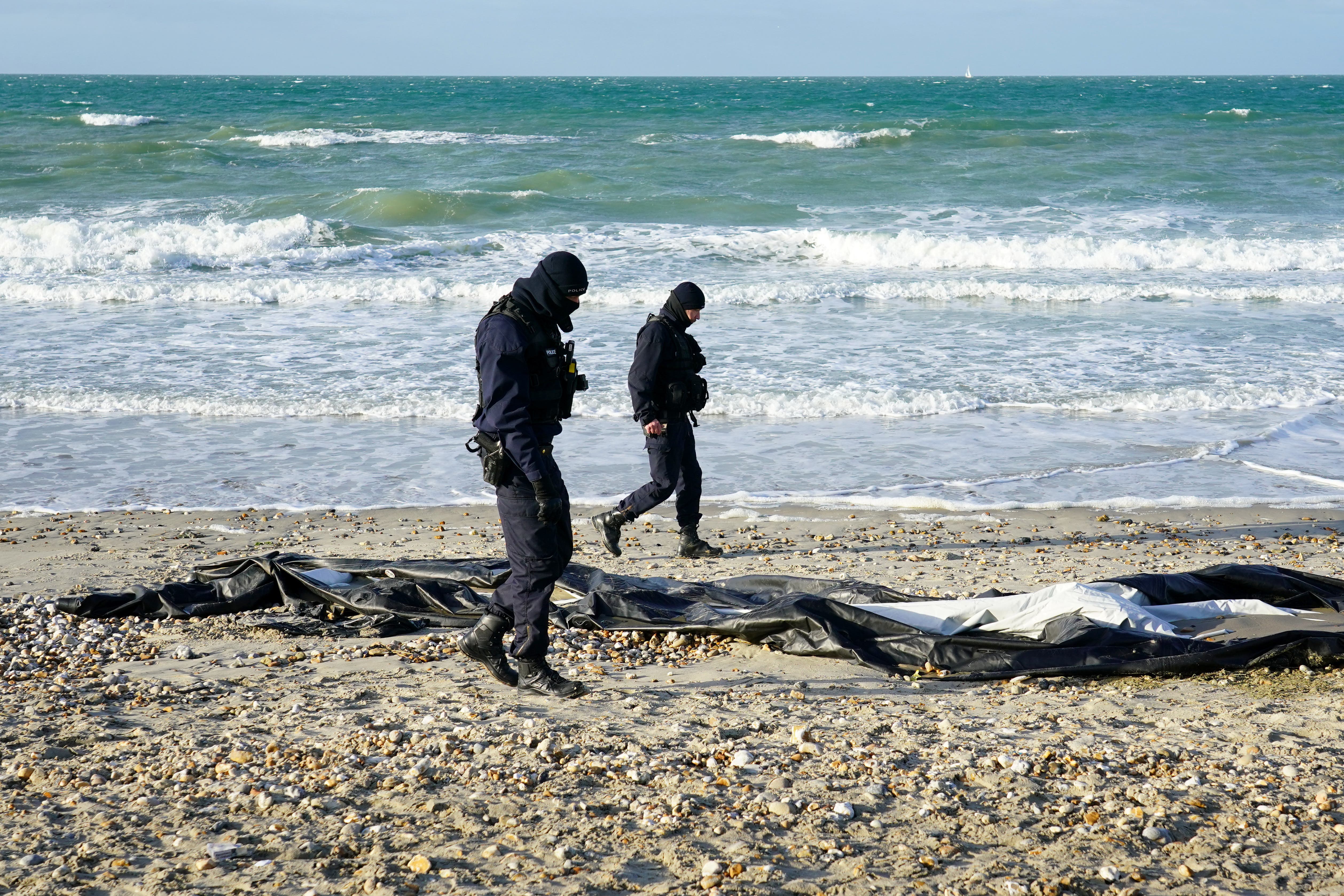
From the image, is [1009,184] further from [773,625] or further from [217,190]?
[773,625]

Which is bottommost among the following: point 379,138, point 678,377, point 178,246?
point 678,377

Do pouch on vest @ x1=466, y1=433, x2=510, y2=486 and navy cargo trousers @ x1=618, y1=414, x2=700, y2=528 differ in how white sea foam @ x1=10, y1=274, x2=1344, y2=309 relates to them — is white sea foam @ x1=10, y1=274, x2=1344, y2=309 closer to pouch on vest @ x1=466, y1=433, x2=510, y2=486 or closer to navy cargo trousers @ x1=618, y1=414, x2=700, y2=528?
navy cargo trousers @ x1=618, y1=414, x2=700, y2=528

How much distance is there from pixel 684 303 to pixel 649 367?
1.49 ft

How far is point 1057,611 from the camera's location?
5113 mm

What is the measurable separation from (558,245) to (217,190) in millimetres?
10957

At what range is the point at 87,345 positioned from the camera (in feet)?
44.2

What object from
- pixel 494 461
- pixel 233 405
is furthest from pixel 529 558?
pixel 233 405

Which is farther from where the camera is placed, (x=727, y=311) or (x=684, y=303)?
(x=727, y=311)

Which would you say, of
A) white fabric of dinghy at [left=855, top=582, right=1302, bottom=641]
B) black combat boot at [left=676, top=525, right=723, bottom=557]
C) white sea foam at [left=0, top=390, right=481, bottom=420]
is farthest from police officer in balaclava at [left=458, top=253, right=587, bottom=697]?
white sea foam at [left=0, top=390, right=481, bottom=420]

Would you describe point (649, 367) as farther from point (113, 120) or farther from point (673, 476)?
point (113, 120)

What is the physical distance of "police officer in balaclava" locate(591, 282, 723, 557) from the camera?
709cm

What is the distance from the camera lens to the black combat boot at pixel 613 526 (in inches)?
287

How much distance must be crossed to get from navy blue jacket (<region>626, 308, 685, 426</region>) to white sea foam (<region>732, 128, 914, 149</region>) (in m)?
32.0

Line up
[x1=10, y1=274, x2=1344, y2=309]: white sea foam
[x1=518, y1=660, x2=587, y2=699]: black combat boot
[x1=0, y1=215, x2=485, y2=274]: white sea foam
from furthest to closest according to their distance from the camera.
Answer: [x1=0, y1=215, x2=485, y2=274]: white sea foam
[x1=10, y1=274, x2=1344, y2=309]: white sea foam
[x1=518, y1=660, x2=587, y2=699]: black combat boot
